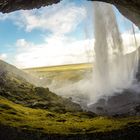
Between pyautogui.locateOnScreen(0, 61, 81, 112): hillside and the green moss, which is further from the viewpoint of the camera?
pyautogui.locateOnScreen(0, 61, 81, 112): hillside

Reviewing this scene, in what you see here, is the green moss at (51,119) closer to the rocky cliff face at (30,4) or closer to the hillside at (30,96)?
the hillside at (30,96)

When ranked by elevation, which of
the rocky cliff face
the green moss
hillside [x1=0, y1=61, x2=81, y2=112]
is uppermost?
the rocky cliff face

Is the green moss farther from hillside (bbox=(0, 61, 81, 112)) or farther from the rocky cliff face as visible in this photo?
the rocky cliff face

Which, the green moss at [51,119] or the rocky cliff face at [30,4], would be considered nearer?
the rocky cliff face at [30,4]

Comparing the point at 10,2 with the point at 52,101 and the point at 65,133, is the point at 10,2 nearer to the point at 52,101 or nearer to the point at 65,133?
the point at 65,133

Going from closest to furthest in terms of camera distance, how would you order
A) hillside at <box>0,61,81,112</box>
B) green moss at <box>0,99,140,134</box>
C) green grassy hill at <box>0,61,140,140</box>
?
green grassy hill at <box>0,61,140,140</box>, green moss at <box>0,99,140,134</box>, hillside at <box>0,61,81,112</box>

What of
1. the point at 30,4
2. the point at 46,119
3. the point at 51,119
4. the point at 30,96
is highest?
the point at 30,4

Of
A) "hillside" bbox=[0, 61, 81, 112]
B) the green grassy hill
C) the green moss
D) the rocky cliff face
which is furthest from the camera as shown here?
"hillside" bbox=[0, 61, 81, 112]

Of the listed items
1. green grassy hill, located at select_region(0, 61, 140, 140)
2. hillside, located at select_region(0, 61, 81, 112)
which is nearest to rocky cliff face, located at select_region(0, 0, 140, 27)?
green grassy hill, located at select_region(0, 61, 140, 140)

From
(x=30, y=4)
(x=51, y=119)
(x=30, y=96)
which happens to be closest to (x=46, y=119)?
(x=51, y=119)

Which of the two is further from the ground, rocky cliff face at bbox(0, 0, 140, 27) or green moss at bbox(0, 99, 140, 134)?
rocky cliff face at bbox(0, 0, 140, 27)

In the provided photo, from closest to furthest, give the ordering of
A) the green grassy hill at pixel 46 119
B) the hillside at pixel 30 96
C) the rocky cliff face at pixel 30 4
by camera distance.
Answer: the green grassy hill at pixel 46 119 < the rocky cliff face at pixel 30 4 < the hillside at pixel 30 96

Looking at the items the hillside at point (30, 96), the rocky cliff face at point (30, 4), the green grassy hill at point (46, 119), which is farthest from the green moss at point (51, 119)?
the rocky cliff face at point (30, 4)

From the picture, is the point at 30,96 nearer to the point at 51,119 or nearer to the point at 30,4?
the point at 51,119
